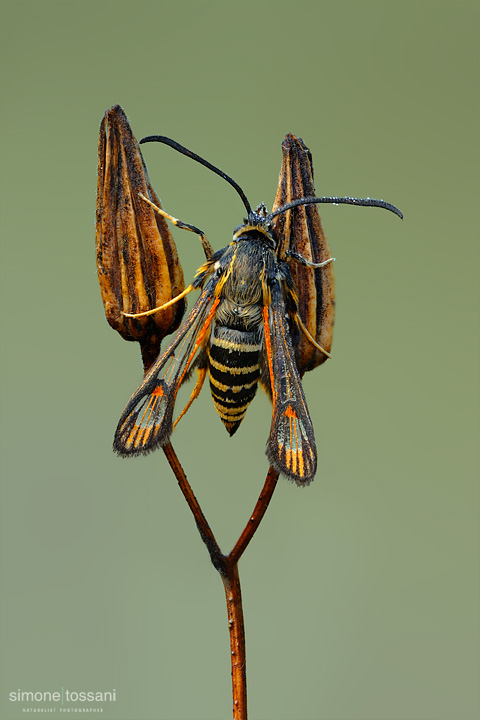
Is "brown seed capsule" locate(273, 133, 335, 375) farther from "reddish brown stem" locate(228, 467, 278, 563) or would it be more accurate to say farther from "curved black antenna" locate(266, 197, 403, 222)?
"reddish brown stem" locate(228, 467, 278, 563)

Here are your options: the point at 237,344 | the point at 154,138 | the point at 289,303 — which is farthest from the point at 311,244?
the point at 154,138

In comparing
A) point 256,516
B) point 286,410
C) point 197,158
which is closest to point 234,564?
point 256,516

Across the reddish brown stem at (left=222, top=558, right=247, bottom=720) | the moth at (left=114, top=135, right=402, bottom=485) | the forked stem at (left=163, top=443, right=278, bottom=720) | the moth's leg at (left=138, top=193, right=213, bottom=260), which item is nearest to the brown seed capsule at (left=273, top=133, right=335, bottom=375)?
the moth at (left=114, top=135, right=402, bottom=485)

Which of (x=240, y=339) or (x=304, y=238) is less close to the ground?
(x=304, y=238)

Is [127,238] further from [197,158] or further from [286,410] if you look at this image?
[286,410]

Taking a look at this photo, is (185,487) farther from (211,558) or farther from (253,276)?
(253,276)

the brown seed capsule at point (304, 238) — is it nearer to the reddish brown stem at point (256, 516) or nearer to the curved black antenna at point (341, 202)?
the curved black antenna at point (341, 202)

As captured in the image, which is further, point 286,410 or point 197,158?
point 197,158
